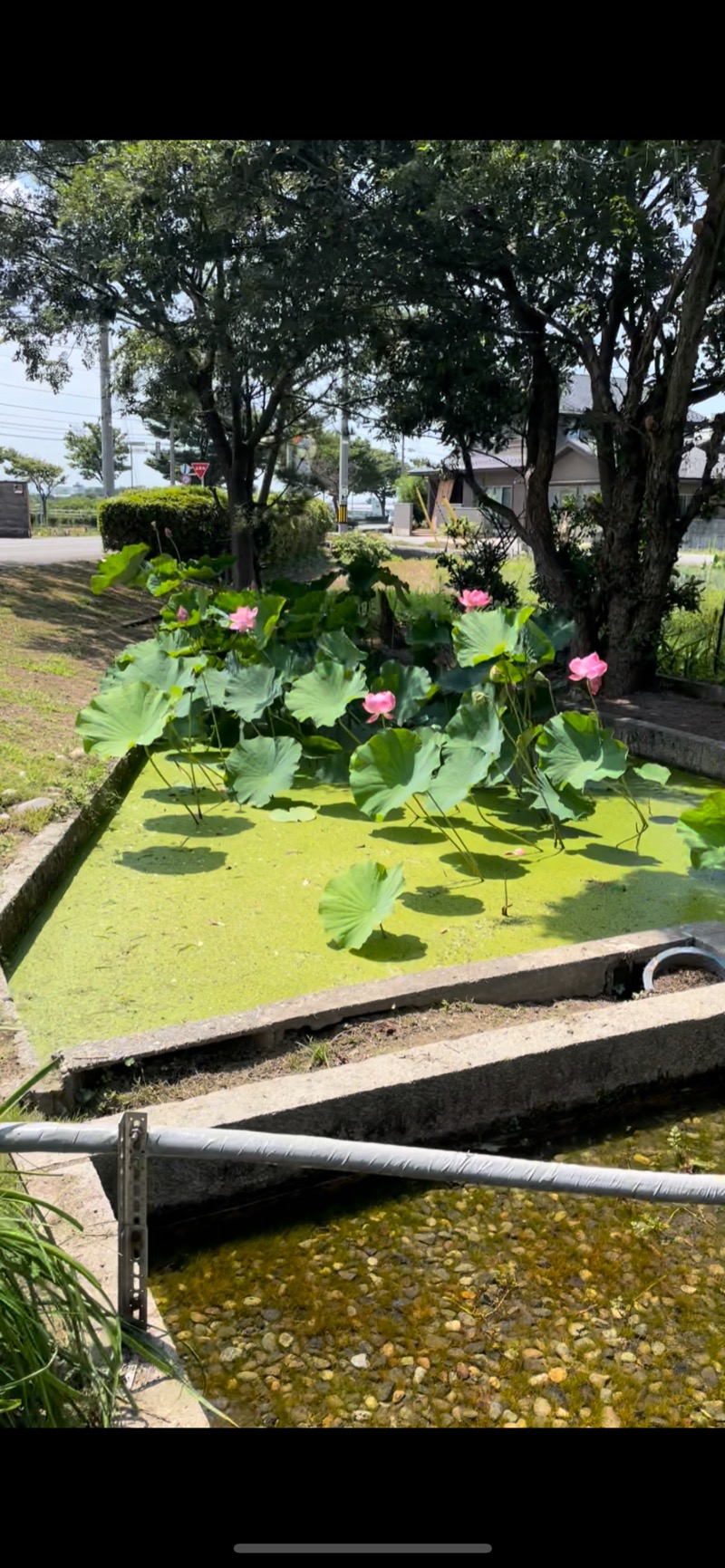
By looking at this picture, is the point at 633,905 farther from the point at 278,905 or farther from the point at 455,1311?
the point at 455,1311

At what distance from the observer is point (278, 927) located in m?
3.72

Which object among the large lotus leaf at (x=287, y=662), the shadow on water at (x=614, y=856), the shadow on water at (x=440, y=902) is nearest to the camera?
the shadow on water at (x=440, y=902)

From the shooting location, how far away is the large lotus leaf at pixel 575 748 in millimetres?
4445

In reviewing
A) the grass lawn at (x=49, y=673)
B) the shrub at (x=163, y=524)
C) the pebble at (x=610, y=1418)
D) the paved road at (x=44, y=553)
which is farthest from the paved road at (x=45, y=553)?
the pebble at (x=610, y=1418)

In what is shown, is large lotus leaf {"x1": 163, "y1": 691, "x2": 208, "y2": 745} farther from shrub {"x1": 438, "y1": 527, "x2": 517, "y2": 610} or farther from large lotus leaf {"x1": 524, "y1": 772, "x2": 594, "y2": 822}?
shrub {"x1": 438, "y1": 527, "x2": 517, "y2": 610}

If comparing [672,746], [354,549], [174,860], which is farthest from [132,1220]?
[354,549]

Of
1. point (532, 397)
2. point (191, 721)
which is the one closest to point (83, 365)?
point (532, 397)

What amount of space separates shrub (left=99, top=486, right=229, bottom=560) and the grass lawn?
2365mm

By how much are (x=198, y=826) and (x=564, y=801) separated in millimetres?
1621

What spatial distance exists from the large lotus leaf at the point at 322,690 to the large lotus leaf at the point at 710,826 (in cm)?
238

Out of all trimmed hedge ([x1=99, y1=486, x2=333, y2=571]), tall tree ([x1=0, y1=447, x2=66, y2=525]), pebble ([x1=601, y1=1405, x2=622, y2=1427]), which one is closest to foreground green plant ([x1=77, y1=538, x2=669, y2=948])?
pebble ([x1=601, y1=1405, x2=622, y2=1427])

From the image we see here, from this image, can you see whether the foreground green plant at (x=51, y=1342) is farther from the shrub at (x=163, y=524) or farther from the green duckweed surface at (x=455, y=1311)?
the shrub at (x=163, y=524)

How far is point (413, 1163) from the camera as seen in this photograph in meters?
1.50
